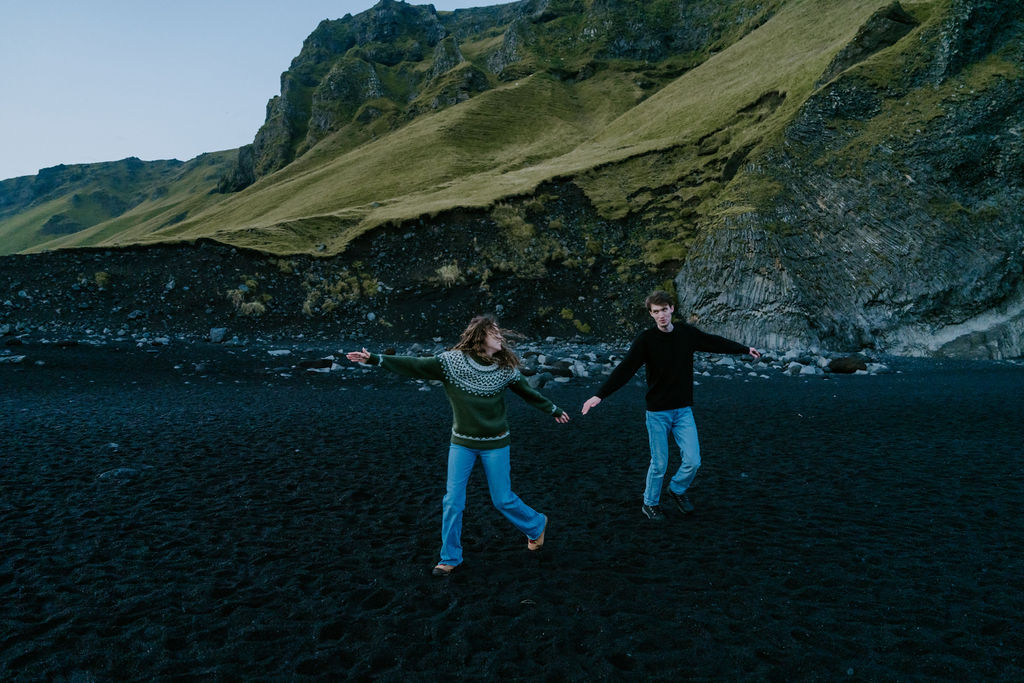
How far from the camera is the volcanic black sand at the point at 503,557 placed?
4738mm

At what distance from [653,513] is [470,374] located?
392 cm

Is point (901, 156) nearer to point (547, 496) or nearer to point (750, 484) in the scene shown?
point (750, 484)

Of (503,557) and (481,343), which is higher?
(481,343)

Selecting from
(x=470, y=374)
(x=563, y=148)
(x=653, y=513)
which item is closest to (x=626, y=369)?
(x=653, y=513)

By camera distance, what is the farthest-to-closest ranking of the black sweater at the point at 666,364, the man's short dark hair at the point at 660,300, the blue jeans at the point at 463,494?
the black sweater at the point at 666,364
the man's short dark hair at the point at 660,300
the blue jeans at the point at 463,494

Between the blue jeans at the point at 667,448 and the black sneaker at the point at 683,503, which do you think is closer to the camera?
the blue jeans at the point at 667,448

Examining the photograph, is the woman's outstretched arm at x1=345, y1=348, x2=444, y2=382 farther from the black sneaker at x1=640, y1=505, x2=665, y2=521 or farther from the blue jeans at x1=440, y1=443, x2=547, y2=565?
the black sneaker at x1=640, y1=505, x2=665, y2=521

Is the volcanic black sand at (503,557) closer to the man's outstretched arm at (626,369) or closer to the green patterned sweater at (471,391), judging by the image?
the green patterned sweater at (471,391)

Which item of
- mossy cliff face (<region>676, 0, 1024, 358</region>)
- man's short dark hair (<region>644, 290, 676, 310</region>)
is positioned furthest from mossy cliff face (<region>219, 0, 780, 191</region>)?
man's short dark hair (<region>644, 290, 676, 310</region>)

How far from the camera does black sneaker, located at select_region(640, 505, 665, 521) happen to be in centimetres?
805

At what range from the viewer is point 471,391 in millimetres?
6453

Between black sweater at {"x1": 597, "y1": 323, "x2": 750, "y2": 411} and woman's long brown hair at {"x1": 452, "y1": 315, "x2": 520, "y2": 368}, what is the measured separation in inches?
82.9

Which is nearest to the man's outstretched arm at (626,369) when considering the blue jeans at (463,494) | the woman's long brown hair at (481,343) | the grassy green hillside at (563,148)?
the woman's long brown hair at (481,343)

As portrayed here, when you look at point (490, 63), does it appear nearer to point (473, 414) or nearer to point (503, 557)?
point (473, 414)
